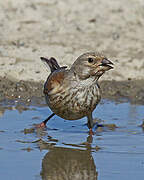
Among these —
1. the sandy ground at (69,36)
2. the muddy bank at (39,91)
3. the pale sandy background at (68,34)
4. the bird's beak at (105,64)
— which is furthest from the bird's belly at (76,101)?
the pale sandy background at (68,34)

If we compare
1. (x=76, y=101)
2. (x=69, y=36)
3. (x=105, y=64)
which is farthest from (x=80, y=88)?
(x=69, y=36)

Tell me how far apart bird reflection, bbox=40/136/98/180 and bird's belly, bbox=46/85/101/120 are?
488 mm

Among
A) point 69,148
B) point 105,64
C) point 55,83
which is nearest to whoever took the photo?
point 69,148

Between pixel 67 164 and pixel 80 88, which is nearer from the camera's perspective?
pixel 67 164

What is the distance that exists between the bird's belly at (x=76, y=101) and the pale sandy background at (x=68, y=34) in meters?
3.09

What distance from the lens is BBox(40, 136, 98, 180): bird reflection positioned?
6.47 meters

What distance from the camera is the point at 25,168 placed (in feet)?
21.7

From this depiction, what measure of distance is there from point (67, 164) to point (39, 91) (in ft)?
12.6

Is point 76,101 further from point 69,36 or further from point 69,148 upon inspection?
point 69,36

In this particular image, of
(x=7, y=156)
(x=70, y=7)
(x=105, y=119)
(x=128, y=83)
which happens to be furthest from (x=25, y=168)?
(x=70, y=7)

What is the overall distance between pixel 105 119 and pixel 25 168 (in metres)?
2.92

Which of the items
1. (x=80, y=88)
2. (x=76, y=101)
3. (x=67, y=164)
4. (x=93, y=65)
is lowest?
(x=67, y=164)

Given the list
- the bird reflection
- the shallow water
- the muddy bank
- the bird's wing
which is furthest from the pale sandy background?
the bird reflection

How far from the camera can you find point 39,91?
1063 centimetres
